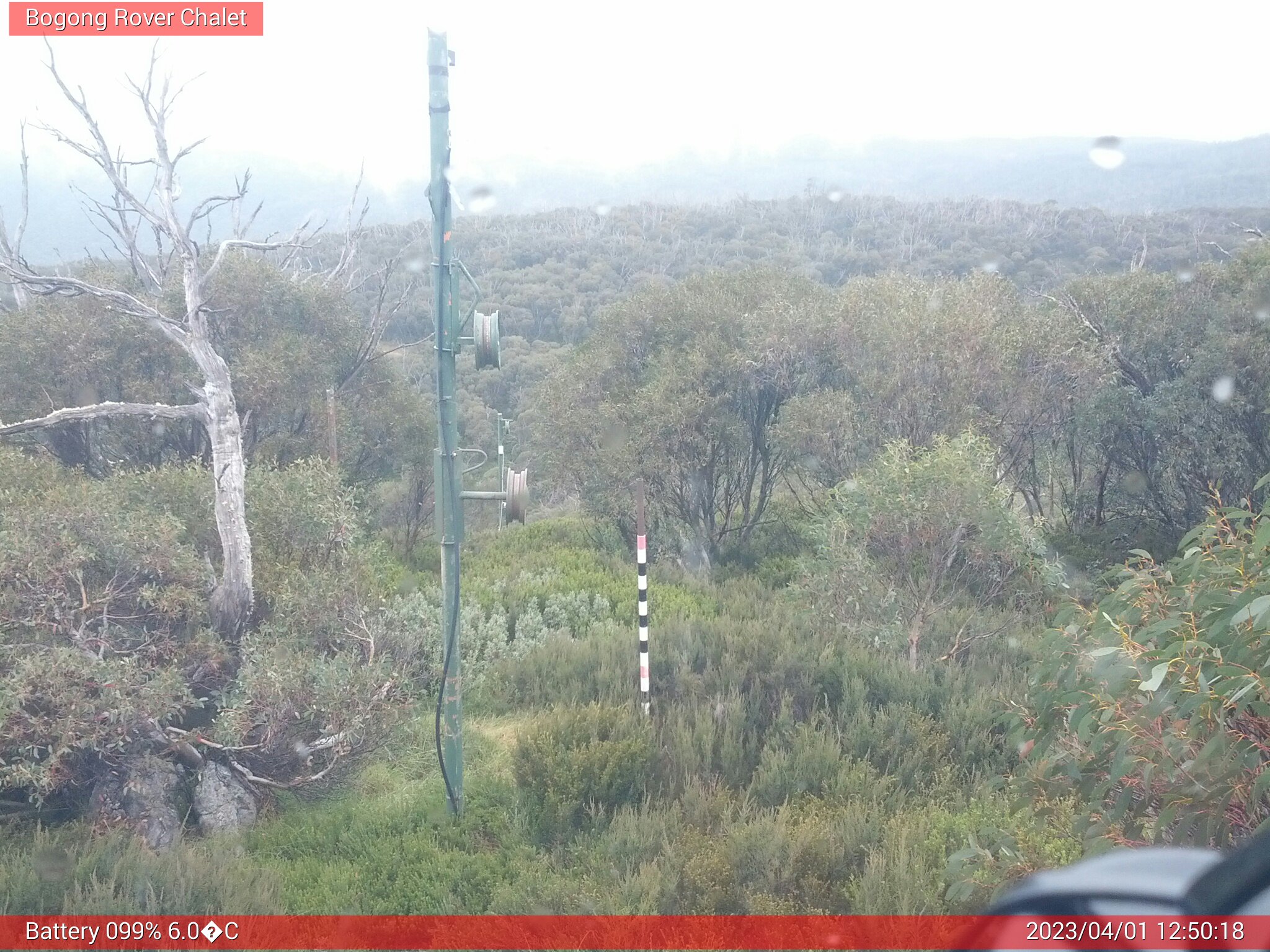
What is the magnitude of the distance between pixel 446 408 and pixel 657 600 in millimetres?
6473

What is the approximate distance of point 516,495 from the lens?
603cm

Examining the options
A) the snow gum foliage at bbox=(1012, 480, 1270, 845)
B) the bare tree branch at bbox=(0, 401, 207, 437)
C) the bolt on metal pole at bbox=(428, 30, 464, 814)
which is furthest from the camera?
the bare tree branch at bbox=(0, 401, 207, 437)

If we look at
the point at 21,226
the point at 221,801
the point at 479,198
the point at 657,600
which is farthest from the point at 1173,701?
the point at 21,226

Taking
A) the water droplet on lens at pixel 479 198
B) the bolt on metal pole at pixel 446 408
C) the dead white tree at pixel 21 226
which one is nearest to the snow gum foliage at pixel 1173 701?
the bolt on metal pole at pixel 446 408

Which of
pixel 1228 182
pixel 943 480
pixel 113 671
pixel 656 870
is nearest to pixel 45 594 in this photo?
pixel 113 671

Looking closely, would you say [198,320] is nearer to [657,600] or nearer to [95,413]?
[95,413]

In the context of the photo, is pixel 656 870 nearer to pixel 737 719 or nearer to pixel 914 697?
pixel 737 719

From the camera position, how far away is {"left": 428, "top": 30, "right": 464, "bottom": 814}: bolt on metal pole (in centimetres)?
575

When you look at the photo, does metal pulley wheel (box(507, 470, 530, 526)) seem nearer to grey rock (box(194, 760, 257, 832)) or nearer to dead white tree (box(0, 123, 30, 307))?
grey rock (box(194, 760, 257, 832))

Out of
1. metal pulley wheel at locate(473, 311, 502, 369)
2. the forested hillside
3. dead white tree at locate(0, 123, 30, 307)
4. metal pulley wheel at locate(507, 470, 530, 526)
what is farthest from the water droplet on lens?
dead white tree at locate(0, 123, 30, 307)

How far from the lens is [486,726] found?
8.32 meters

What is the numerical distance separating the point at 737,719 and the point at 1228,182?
→ 126ft

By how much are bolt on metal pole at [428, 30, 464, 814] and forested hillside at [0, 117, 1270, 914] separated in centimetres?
60

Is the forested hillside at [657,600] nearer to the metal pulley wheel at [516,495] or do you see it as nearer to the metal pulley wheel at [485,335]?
the metal pulley wheel at [516,495]
